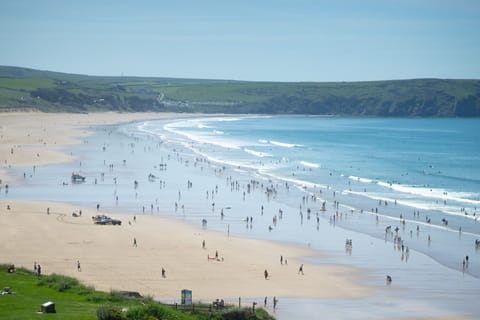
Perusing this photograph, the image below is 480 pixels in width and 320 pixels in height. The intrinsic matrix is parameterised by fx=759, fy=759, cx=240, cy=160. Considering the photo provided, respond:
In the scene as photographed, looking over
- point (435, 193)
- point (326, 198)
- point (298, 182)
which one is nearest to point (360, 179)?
point (298, 182)

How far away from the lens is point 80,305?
26.2 meters

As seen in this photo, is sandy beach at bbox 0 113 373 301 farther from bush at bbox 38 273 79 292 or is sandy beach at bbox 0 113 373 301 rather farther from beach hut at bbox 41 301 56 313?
beach hut at bbox 41 301 56 313

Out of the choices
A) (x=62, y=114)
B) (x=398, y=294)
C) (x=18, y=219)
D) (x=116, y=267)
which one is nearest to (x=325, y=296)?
(x=398, y=294)

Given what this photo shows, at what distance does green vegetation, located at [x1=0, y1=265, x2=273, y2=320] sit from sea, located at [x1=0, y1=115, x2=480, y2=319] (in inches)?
194

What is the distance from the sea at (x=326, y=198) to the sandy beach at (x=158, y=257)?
168 cm

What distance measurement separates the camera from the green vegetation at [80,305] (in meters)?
23.1

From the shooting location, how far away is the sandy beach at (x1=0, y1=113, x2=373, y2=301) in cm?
3472

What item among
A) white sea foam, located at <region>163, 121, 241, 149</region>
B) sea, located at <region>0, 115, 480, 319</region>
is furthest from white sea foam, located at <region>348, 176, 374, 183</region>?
white sea foam, located at <region>163, 121, 241, 149</region>

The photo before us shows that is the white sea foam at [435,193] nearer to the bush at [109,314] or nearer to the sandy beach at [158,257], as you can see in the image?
the sandy beach at [158,257]

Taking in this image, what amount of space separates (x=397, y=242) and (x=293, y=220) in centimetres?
1011

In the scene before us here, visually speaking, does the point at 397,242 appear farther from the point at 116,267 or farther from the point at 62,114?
the point at 62,114

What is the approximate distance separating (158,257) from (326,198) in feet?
84.1

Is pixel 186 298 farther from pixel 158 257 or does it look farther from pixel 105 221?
pixel 105 221

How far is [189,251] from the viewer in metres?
42.5
